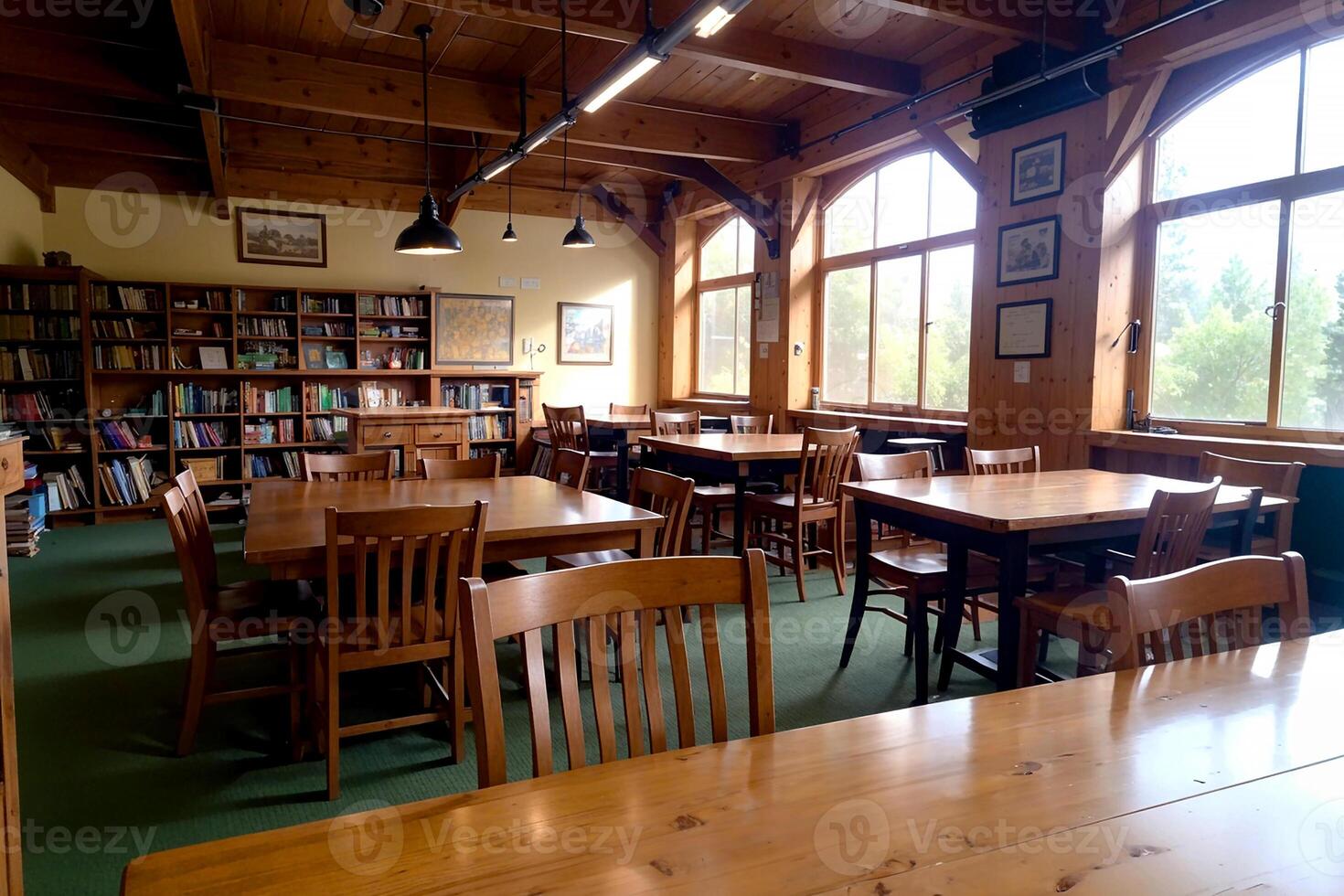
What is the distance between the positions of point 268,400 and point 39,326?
169 centimetres

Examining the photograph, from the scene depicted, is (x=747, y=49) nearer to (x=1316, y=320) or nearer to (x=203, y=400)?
(x=1316, y=320)

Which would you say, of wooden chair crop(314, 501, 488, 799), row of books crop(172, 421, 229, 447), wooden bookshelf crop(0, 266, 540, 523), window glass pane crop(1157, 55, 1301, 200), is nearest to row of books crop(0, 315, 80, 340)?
wooden bookshelf crop(0, 266, 540, 523)

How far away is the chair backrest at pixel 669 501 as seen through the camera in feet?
8.66

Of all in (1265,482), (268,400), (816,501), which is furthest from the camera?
(268,400)

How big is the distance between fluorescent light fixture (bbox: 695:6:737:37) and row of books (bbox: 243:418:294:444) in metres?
5.47

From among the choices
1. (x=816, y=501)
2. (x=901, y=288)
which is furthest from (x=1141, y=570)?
(x=901, y=288)

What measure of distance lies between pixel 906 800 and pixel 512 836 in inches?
17.0

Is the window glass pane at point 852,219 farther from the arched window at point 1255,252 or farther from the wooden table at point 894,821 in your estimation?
the wooden table at point 894,821

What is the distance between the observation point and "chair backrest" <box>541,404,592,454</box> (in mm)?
6332

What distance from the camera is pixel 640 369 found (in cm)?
905

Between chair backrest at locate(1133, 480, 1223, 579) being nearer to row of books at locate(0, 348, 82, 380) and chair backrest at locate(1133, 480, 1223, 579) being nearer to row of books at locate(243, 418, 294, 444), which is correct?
row of books at locate(243, 418, 294, 444)

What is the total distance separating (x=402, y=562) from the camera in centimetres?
230

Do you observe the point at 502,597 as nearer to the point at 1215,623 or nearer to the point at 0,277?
the point at 1215,623
